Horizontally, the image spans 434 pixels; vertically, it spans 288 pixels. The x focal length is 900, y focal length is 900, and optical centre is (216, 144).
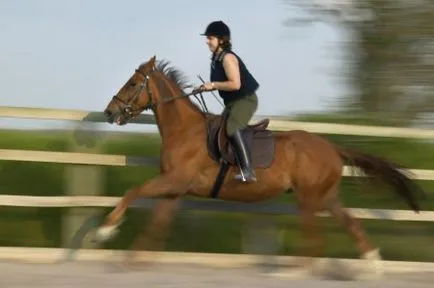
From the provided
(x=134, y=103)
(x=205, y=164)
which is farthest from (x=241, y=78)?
(x=134, y=103)

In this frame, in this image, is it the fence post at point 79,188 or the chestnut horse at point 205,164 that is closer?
the chestnut horse at point 205,164

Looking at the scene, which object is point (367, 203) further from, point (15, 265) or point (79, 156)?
point (15, 265)

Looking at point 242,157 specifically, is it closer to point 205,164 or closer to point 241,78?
point 205,164

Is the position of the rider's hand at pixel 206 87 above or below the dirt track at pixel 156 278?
above

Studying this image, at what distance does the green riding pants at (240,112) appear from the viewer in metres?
8.32

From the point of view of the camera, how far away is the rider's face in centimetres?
848

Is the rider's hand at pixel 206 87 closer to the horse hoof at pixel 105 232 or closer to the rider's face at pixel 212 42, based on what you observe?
the rider's face at pixel 212 42

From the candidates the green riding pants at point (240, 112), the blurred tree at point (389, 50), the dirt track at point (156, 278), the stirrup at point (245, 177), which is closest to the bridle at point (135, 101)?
the green riding pants at point (240, 112)

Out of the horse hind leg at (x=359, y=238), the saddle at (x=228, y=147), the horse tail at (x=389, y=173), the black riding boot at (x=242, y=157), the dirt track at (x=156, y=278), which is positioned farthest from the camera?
the horse tail at (x=389, y=173)

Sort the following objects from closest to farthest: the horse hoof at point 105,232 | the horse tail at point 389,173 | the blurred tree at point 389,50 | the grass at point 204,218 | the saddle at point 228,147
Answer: the horse hoof at point 105,232 < the saddle at point 228,147 < the horse tail at point 389,173 < the grass at point 204,218 < the blurred tree at point 389,50

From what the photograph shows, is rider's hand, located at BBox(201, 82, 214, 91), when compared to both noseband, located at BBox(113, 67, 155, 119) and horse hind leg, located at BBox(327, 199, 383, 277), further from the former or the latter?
horse hind leg, located at BBox(327, 199, 383, 277)

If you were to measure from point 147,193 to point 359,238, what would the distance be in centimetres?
208

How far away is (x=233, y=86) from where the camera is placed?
8320mm

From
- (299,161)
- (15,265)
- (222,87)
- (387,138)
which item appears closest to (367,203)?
(387,138)
